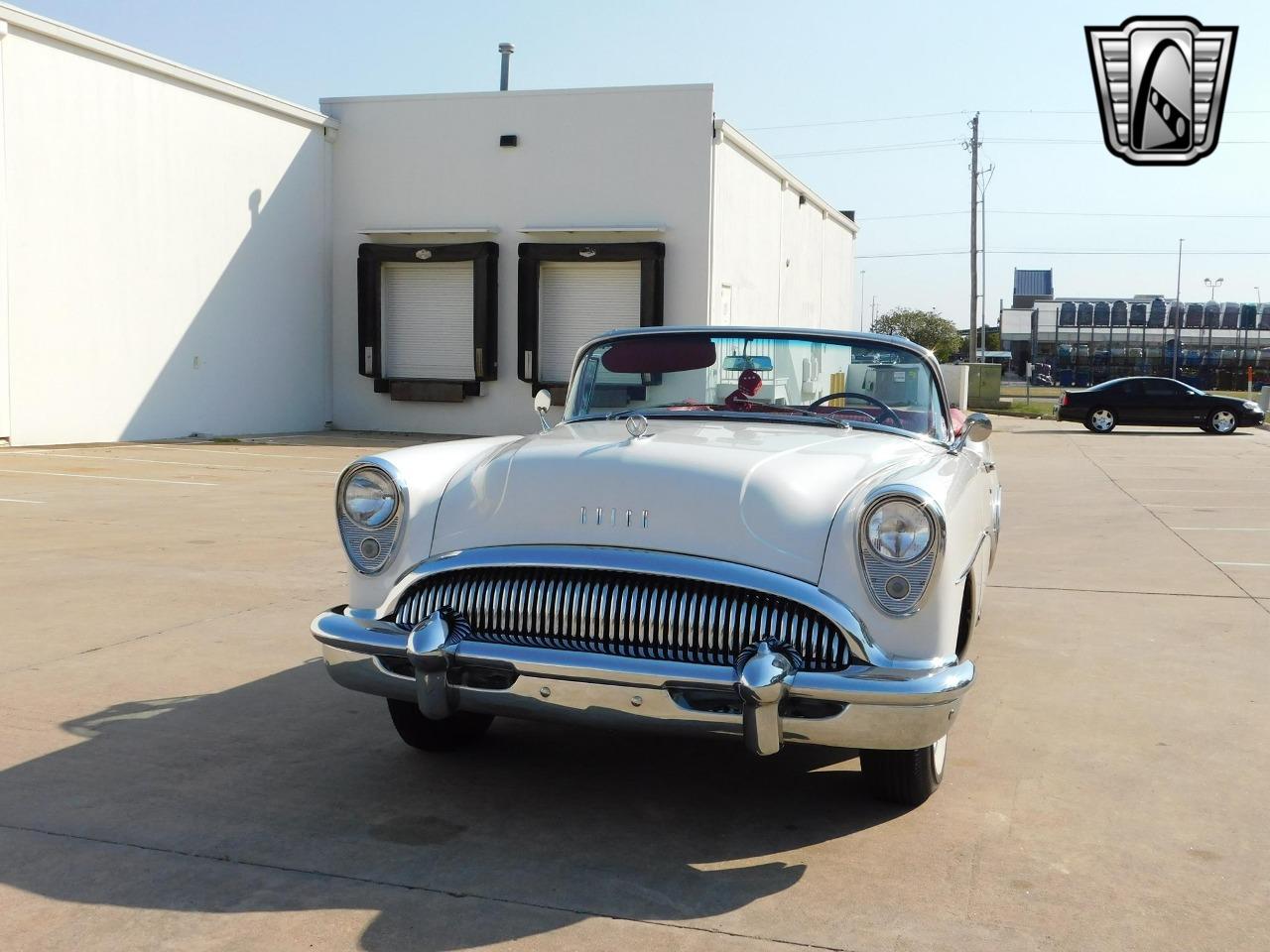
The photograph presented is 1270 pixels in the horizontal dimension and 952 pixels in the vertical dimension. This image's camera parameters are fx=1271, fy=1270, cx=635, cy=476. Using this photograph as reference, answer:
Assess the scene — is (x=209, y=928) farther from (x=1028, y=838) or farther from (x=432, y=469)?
(x=1028, y=838)

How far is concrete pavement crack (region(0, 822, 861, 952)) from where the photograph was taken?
9.85 ft

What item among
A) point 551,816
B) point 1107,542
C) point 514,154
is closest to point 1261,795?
point 551,816

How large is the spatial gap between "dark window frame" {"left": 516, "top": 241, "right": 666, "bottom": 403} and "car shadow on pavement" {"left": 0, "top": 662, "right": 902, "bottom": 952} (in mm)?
17518

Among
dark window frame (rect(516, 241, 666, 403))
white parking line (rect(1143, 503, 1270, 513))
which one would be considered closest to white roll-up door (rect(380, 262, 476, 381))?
dark window frame (rect(516, 241, 666, 403))

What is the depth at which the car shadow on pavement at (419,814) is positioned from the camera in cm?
318

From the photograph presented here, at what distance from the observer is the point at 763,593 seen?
11.0 ft

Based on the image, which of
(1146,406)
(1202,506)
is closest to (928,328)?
(1146,406)

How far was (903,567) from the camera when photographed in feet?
11.3

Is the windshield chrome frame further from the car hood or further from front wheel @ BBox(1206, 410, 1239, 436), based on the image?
front wheel @ BBox(1206, 410, 1239, 436)

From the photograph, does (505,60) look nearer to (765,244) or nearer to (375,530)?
(765,244)

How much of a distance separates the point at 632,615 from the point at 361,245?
21.1m

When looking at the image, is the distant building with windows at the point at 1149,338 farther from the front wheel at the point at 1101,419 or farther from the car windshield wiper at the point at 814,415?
the car windshield wiper at the point at 814,415

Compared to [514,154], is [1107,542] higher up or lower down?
lower down

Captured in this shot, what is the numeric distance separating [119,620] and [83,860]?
10.2ft
